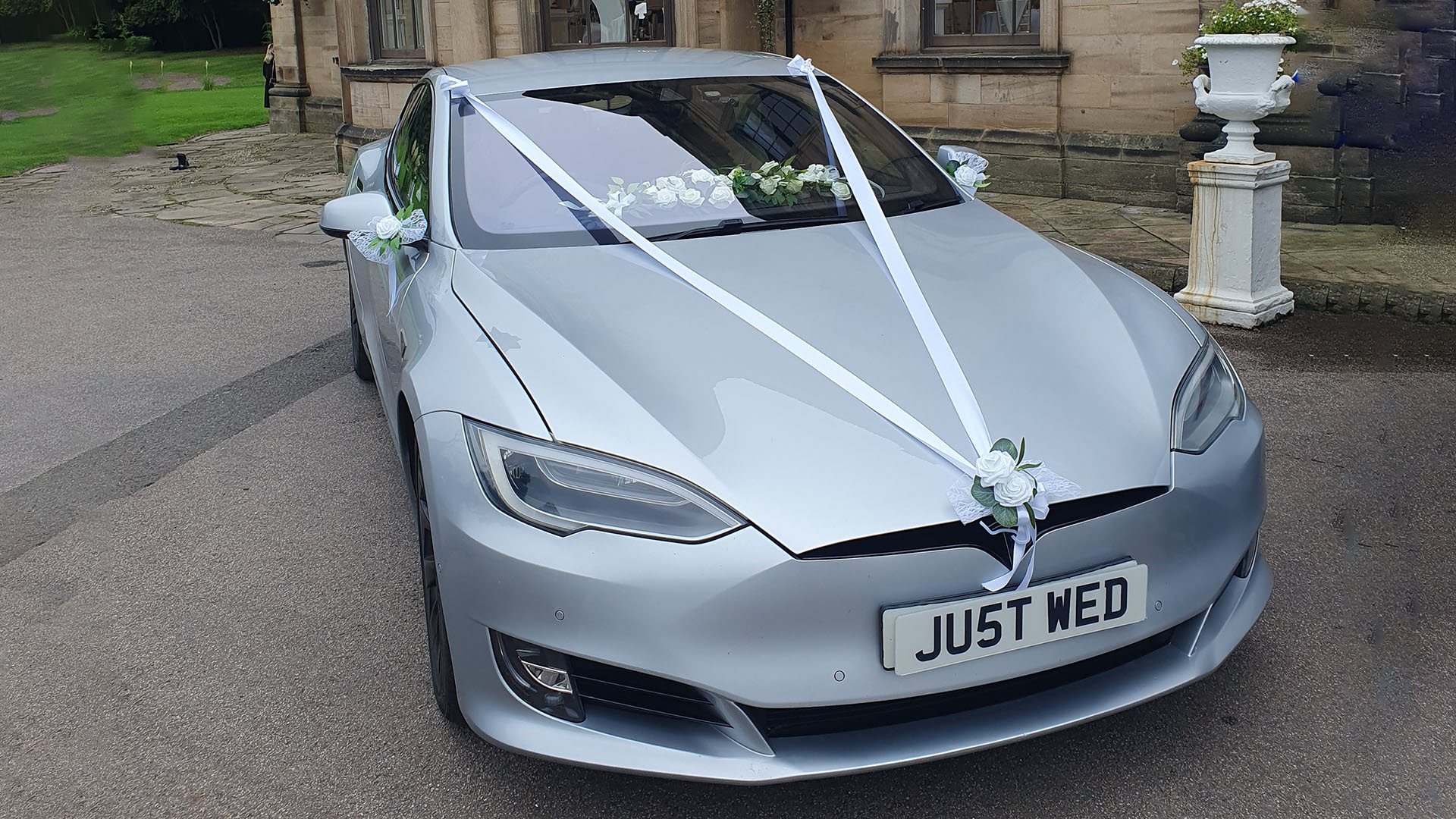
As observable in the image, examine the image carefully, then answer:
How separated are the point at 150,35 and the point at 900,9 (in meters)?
10.6

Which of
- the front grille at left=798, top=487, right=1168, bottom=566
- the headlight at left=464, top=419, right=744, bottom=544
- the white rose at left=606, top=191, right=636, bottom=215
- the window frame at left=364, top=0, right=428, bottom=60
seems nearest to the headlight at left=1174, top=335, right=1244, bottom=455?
the front grille at left=798, top=487, right=1168, bottom=566

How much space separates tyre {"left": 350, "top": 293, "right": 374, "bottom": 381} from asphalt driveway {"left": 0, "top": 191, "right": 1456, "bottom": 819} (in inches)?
3.7

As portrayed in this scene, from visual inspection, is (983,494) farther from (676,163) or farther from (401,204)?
(401,204)

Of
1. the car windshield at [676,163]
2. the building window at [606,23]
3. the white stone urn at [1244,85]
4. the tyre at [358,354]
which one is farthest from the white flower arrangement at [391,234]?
the building window at [606,23]

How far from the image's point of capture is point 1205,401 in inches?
107

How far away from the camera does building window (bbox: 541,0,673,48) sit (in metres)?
13.3

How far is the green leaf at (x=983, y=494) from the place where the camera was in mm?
2203

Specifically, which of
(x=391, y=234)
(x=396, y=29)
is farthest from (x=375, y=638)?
(x=396, y=29)

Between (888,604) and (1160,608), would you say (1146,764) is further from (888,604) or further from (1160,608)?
(888,604)

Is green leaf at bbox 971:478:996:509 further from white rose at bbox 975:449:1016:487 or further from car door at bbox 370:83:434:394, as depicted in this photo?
car door at bbox 370:83:434:394

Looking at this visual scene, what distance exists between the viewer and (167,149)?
1475 millimetres

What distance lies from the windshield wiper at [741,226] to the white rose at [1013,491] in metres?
1.34

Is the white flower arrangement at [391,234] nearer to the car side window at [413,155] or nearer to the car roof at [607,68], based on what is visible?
the car side window at [413,155]

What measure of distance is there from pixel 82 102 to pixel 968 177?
311 centimetres
